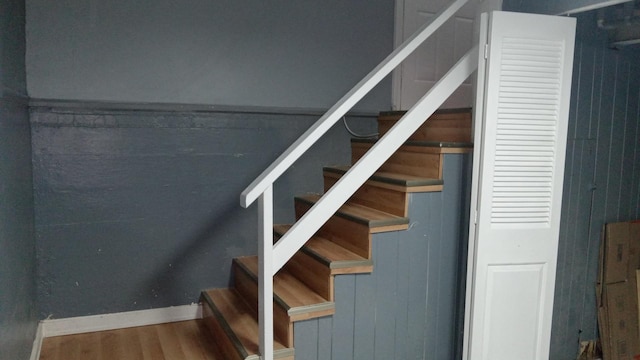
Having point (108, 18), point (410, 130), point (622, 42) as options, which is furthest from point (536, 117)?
point (108, 18)

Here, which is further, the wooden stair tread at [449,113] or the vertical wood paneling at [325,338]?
the wooden stair tread at [449,113]

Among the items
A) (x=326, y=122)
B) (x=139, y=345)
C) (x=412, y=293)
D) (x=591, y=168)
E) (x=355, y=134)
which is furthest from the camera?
(x=355, y=134)

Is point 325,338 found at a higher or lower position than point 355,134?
lower

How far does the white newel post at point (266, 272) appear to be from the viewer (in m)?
2.15

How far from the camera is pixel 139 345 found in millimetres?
2877

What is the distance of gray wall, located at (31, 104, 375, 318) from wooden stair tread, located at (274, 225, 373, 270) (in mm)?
765

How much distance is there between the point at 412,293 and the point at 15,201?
2035 millimetres

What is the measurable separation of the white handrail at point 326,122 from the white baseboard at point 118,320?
4.64ft

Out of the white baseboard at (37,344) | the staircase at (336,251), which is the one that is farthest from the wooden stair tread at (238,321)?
the white baseboard at (37,344)

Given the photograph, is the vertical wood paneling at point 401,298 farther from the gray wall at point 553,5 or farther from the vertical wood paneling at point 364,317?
the gray wall at point 553,5

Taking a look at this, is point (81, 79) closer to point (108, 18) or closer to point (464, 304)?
point (108, 18)

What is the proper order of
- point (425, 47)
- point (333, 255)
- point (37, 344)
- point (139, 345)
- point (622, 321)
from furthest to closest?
1. point (425, 47)
2. point (622, 321)
3. point (139, 345)
4. point (37, 344)
5. point (333, 255)

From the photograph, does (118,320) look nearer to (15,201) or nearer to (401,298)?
(15,201)

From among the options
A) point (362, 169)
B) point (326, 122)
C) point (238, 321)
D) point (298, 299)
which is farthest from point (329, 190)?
point (238, 321)
